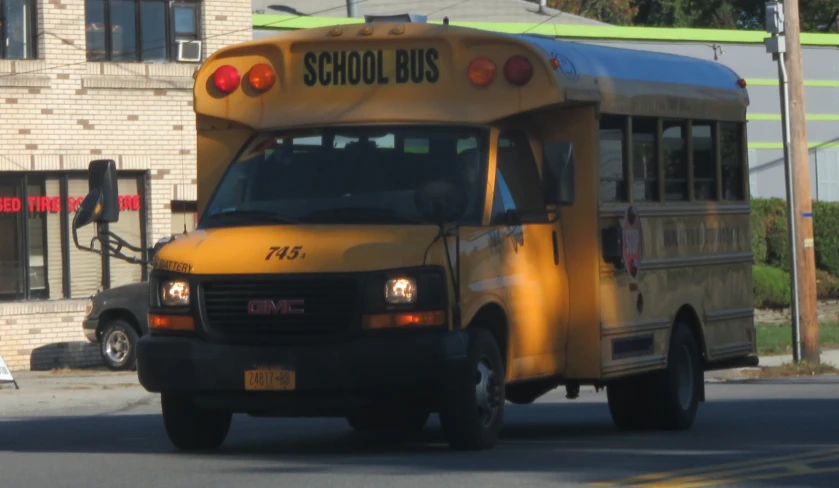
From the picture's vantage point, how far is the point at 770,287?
3253 centimetres

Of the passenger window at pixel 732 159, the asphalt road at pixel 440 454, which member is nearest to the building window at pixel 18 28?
the asphalt road at pixel 440 454

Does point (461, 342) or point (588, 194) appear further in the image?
point (588, 194)

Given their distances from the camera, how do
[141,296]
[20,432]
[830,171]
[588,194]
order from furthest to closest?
[830,171] → [141,296] → [20,432] → [588,194]

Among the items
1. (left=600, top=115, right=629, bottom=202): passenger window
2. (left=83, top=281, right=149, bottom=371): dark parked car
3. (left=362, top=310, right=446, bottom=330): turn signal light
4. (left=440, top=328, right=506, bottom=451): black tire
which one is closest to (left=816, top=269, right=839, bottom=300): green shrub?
(left=83, top=281, right=149, bottom=371): dark parked car

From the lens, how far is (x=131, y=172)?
25078 mm

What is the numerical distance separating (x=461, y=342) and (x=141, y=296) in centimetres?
1391

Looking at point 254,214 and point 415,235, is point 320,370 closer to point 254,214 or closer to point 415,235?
point 415,235

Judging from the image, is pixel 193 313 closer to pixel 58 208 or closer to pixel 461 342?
pixel 461 342

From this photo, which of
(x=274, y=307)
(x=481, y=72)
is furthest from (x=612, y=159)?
(x=274, y=307)

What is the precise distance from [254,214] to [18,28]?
14.8 m

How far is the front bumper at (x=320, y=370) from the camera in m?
9.69

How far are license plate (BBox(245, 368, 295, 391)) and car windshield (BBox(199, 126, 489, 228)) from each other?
3.35 ft

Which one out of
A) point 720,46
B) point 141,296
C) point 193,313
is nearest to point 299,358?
point 193,313

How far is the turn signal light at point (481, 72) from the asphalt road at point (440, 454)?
239 centimetres
